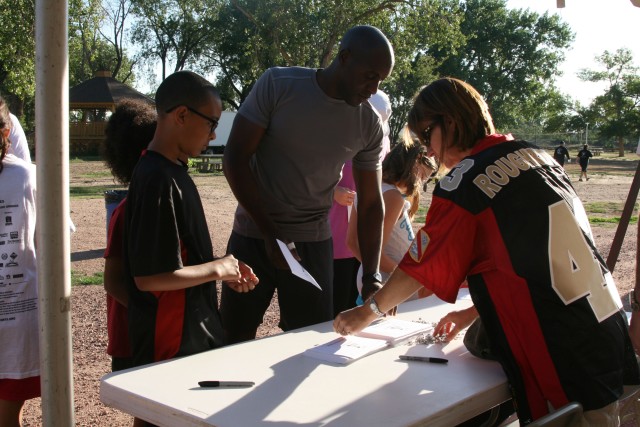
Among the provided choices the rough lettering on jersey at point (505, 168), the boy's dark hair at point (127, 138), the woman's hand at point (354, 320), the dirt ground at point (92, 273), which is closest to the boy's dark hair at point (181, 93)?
the boy's dark hair at point (127, 138)

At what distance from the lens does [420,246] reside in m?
2.10

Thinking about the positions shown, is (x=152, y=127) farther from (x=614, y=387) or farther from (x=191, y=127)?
(x=614, y=387)

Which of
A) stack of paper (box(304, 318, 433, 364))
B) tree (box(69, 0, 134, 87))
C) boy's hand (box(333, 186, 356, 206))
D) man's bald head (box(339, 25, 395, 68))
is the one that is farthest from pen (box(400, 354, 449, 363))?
tree (box(69, 0, 134, 87))

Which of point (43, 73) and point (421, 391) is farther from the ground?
point (43, 73)

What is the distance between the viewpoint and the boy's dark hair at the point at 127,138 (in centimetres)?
266

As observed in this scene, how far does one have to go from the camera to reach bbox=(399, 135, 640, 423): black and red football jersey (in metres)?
1.96

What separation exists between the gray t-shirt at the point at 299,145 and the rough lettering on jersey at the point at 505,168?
3.33 feet

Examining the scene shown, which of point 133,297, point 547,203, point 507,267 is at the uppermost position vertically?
point 547,203

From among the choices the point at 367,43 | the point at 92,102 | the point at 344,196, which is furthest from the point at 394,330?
the point at 92,102

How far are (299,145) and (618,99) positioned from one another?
6477cm

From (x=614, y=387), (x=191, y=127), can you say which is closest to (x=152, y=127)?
(x=191, y=127)

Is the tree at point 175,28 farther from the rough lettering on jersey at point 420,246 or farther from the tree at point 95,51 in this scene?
the rough lettering on jersey at point 420,246

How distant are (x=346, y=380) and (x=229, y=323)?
3.64 feet

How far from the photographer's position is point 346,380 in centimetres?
201
